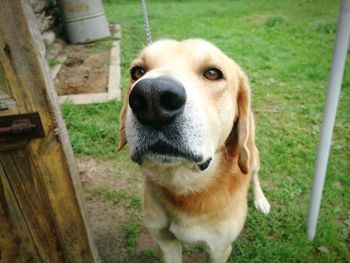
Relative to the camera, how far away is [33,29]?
141 centimetres

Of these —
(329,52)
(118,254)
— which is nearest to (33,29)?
(118,254)

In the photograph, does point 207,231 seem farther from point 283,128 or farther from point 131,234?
point 283,128

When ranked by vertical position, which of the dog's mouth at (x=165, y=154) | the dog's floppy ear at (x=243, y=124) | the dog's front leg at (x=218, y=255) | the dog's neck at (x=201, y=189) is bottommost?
the dog's front leg at (x=218, y=255)

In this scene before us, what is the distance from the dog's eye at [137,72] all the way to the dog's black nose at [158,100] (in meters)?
0.72

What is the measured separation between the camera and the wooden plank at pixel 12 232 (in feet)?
5.51

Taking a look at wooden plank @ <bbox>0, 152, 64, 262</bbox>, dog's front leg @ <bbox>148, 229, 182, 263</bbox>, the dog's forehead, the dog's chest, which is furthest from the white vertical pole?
wooden plank @ <bbox>0, 152, 64, 262</bbox>

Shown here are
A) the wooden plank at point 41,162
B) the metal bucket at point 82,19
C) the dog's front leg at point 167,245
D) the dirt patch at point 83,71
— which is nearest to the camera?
the wooden plank at point 41,162

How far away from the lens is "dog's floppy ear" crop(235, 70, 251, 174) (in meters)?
2.21

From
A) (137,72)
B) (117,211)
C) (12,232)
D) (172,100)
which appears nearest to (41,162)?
(12,232)

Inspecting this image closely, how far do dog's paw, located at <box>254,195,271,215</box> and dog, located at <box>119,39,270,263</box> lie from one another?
1.09m

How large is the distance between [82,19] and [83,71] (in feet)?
7.80

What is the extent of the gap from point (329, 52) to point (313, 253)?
19.6 ft

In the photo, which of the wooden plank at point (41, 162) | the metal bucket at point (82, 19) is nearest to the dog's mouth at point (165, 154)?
the wooden plank at point (41, 162)

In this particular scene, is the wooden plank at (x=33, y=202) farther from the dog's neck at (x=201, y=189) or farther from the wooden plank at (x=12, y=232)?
the dog's neck at (x=201, y=189)
